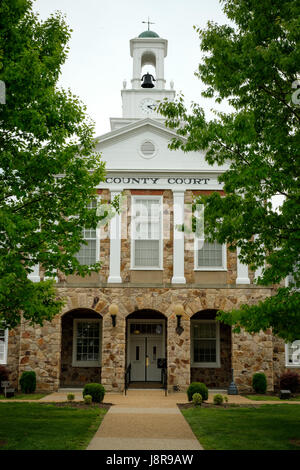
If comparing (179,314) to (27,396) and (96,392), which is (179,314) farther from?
(27,396)

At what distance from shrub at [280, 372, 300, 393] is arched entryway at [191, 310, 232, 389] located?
229 centimetres

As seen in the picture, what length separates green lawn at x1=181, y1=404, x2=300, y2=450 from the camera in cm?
1034

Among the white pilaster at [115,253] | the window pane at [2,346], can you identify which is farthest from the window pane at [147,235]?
the window pane at [2,346]

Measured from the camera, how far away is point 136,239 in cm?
2148

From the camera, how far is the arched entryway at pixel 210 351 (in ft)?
73.0

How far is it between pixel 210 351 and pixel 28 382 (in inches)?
302

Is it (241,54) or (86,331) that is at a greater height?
(241,54)

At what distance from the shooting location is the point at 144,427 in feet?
40.4

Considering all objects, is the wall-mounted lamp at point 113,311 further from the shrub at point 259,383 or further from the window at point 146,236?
the shrub at point 259,383

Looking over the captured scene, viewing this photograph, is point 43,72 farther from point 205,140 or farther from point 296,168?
point 296,168

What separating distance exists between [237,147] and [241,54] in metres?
1.93

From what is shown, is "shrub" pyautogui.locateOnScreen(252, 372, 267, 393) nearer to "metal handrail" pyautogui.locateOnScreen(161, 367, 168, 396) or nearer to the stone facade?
the stone facade

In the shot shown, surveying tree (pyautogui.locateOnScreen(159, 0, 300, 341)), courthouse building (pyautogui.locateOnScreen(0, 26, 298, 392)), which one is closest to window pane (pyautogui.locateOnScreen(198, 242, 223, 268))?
courthouse building (pyautogui.locateOnScreen(0, 26, 298, 392))
